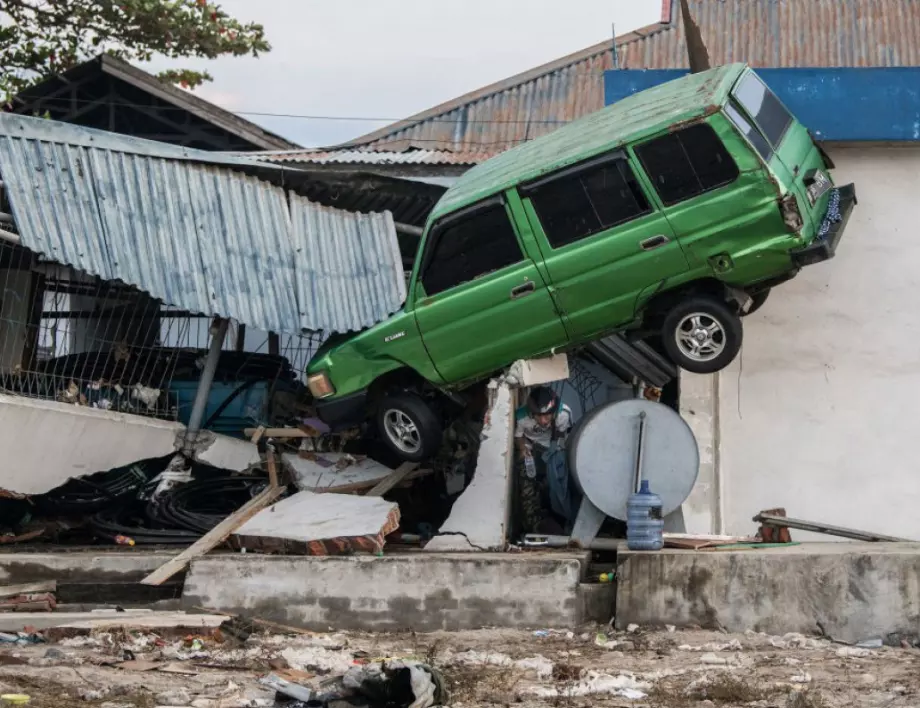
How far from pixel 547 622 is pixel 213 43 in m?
10.8

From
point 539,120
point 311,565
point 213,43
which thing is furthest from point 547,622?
point 539,120

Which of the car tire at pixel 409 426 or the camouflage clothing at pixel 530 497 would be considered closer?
the car tire at pixel 409 426

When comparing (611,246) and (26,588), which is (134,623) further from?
(611,246)

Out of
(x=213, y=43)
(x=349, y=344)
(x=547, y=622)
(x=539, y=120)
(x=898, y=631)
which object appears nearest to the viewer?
(x=898, y=631)

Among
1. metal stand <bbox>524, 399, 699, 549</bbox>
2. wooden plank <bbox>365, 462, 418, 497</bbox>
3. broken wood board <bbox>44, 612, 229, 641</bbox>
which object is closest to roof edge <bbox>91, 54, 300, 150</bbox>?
wooden plank <bbox>365, 462, 418, 497</bbox>

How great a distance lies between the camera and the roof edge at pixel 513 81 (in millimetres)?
21984

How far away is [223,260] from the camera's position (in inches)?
494

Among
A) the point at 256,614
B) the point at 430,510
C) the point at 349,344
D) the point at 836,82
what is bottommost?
the point at 256,614

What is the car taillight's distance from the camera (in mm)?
10453

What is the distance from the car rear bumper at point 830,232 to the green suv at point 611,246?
0.5 inches

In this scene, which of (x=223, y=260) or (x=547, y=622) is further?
(x=223, y=260)

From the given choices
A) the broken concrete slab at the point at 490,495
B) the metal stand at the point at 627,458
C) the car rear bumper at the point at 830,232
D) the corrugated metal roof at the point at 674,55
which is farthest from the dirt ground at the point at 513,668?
the corrugated metal roof at the point at 674,55

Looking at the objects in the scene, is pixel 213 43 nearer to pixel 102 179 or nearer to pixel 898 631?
pixel 102 179

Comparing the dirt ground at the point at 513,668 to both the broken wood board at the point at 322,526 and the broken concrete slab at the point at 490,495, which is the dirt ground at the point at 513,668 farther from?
the broken concrete slab at the point at 490,495
